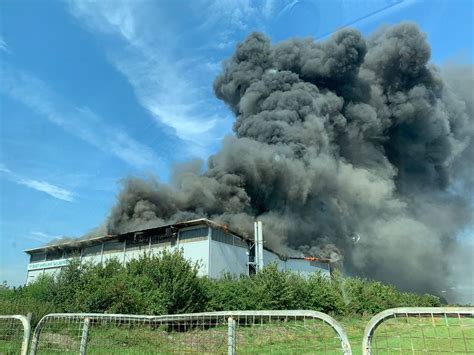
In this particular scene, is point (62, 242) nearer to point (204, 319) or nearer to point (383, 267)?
point (383, 267)

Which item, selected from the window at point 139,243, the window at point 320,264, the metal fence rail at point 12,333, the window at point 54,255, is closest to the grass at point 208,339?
the metal fence rail at point 12,333

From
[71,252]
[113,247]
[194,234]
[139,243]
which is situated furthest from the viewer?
[71,252]

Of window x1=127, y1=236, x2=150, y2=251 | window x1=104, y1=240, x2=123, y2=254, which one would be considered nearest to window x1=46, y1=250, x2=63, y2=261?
window x1=104, y1=240, x2=123, y2=254

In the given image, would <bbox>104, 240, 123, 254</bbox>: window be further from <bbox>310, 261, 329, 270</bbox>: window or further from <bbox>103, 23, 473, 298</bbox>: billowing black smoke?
<bbox>310, 261, 329, 270</bbox>: window

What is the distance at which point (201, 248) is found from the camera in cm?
3231

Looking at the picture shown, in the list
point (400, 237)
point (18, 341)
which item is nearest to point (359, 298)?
point (400, 237)

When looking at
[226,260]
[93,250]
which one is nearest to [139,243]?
[93,250]

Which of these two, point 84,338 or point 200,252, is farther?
point 200,252

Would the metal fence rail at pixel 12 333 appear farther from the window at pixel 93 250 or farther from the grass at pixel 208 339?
the window at pixel 93 250

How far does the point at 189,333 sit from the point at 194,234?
94.6 feet

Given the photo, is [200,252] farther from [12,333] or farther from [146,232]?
[12,333]

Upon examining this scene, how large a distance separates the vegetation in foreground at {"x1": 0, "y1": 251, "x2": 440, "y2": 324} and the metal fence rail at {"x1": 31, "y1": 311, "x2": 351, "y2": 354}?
358 inches

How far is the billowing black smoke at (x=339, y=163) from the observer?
1526 inches

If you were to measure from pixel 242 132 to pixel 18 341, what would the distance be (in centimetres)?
3948
